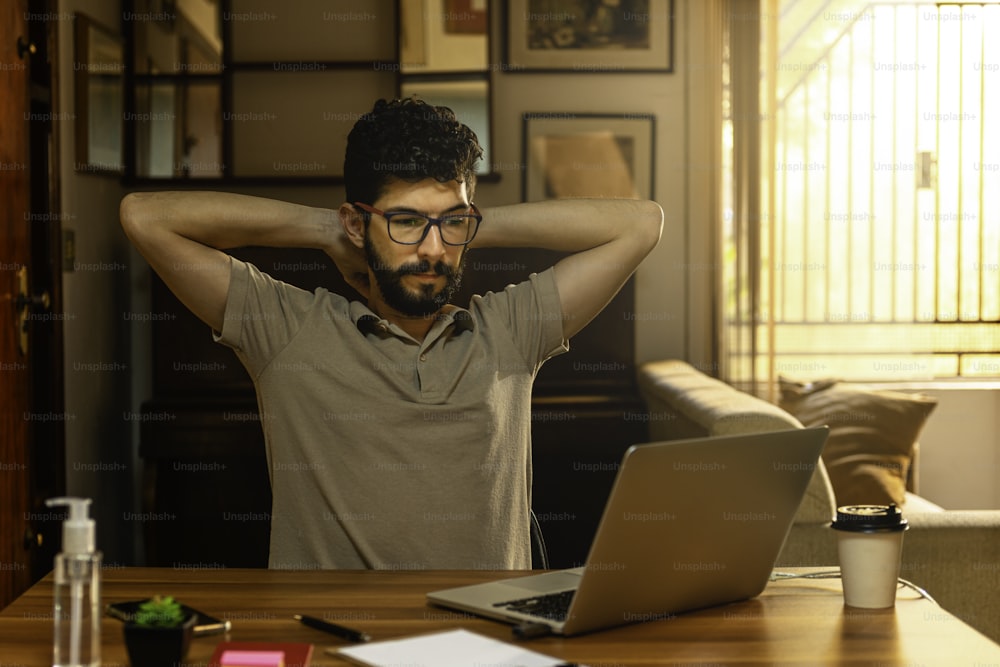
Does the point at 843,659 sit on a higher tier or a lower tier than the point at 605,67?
lower

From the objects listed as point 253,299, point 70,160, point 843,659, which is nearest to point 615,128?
point 70,160

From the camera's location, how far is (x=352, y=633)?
3.91 feet

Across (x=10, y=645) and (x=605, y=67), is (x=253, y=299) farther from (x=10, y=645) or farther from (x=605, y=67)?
(x=605, y=67)

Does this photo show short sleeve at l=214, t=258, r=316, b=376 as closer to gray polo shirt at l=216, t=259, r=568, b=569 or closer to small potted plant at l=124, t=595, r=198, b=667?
gray polo shirt at l=216, t=259, r=568, b=569

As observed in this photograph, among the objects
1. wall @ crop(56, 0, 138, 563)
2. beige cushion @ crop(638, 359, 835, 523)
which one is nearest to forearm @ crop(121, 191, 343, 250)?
beige cushion @ crop(638, 359, 835, 523)

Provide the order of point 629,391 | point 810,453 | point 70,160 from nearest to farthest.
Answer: point 810,453 → point 70,160 → point 629,391

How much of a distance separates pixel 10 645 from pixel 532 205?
1.23m

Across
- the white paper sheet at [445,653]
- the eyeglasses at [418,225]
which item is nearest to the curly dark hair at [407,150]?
the eyeglasses at [418,225]

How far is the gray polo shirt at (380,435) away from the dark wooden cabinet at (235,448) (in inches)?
59.1

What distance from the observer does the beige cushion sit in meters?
2.54

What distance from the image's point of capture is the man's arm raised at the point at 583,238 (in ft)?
6.70

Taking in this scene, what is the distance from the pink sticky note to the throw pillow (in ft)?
8.39

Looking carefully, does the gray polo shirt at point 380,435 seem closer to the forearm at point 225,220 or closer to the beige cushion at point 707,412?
the forearm at point 225,220

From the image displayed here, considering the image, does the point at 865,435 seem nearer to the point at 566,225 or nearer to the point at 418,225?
the point at 566,225
